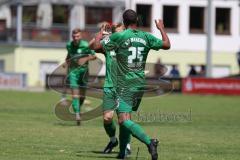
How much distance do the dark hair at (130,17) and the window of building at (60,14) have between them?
53.4m

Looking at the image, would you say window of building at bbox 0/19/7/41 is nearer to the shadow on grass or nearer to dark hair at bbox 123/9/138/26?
the shadow on grass

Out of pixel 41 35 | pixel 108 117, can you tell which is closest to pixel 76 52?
pixel 108 117

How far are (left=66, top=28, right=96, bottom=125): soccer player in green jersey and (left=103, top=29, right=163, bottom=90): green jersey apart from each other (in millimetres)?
7854

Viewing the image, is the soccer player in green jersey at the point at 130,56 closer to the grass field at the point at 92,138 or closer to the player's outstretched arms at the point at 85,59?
the grass field at the point at 92,138

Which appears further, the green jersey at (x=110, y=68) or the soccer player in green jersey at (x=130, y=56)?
the green jersey at (x=110, y=68)

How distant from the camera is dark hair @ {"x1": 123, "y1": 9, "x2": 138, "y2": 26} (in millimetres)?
13867

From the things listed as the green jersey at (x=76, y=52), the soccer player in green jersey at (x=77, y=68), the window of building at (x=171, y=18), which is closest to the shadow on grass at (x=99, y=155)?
the soccer player in green jersey at (x=77, y=68)

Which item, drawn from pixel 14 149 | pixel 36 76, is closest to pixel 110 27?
pixel 14 149

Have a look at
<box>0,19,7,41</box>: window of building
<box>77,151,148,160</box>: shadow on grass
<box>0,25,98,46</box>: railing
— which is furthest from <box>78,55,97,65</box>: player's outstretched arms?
<box>0,19,7,41</box>: window of building

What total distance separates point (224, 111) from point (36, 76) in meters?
33.1

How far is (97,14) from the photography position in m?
67.9

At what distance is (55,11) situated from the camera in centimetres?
6725

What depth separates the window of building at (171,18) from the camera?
69188 mm

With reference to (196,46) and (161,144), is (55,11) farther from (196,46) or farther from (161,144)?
(161,144)
